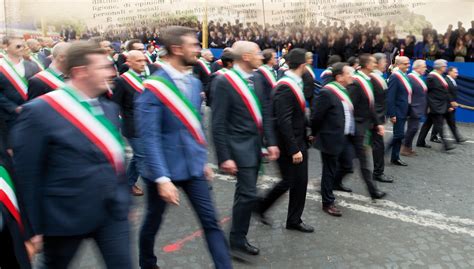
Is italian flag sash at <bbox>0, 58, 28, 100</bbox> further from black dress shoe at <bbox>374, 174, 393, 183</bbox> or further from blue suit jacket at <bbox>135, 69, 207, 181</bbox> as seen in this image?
black dress shoe at <bbox>374, 174, 393, 183</bbox>

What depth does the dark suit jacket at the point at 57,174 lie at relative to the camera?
2039mm

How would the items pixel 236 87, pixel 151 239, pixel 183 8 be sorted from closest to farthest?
pixel 151 239 → pixel 236 87 → pixel 183 8

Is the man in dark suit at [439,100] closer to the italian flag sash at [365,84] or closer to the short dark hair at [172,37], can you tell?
the italian flag sash at [365,84]

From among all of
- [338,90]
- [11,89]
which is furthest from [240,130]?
[11,89]

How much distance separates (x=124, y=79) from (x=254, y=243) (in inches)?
87.1

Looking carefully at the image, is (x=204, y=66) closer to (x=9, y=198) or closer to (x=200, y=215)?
(x=200, y=215)

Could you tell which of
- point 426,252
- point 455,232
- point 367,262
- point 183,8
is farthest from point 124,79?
point 183,8

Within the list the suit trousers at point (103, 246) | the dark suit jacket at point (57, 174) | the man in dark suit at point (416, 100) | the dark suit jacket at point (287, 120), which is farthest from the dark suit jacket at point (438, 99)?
the dark suit jacket at point (57, 174)

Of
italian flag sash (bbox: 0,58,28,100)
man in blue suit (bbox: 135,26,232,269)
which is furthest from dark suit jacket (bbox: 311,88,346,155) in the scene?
italian flag sash (bbox: 0,58,28,100)

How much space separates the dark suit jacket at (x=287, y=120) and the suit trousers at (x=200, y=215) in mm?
1113

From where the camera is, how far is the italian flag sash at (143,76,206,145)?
2.88 m

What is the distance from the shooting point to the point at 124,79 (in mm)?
4770

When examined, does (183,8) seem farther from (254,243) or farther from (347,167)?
(254,243)

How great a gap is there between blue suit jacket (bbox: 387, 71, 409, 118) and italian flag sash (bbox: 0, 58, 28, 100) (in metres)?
4.99
